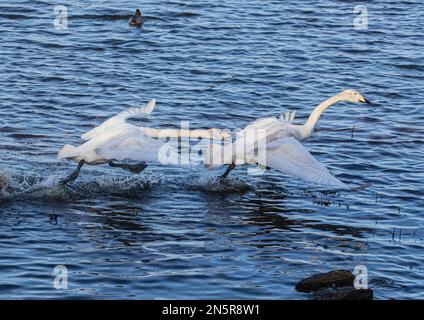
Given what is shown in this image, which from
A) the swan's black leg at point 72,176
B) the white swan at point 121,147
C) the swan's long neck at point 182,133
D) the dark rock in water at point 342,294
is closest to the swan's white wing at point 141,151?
the white swan at point 121,147

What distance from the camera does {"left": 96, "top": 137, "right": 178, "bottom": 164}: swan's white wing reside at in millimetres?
14735

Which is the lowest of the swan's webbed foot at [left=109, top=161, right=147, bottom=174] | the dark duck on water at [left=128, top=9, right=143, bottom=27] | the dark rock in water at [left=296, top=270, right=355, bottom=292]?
the dark rock in water at [left=296, top=270, right=355, bottom=292]

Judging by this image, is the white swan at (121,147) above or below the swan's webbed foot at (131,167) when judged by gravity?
above

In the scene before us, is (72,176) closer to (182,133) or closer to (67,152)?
(67,152)

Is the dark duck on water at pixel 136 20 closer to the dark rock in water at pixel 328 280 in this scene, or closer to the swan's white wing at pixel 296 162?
the swan's white wing at pixel 296 162

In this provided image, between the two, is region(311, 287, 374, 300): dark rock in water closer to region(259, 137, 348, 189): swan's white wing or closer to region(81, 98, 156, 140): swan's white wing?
region(259, 137, 348, 189): swan's white wing

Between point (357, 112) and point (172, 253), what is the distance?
8304 millimetres

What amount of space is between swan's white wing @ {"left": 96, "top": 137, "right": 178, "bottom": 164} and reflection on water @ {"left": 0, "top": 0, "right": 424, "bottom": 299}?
2.28ft

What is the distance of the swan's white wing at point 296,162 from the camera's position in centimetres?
1411

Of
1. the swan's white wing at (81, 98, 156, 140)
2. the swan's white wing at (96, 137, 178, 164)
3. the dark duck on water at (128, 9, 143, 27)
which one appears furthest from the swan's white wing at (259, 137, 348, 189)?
the dark duck on water at (128, 9, 143, 27)

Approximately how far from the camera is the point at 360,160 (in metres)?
17.5

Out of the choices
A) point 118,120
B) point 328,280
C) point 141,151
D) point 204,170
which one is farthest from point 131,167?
point 328,280

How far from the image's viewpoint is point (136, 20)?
82.6ft

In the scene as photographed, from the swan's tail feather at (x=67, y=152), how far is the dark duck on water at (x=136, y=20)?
10604mm
